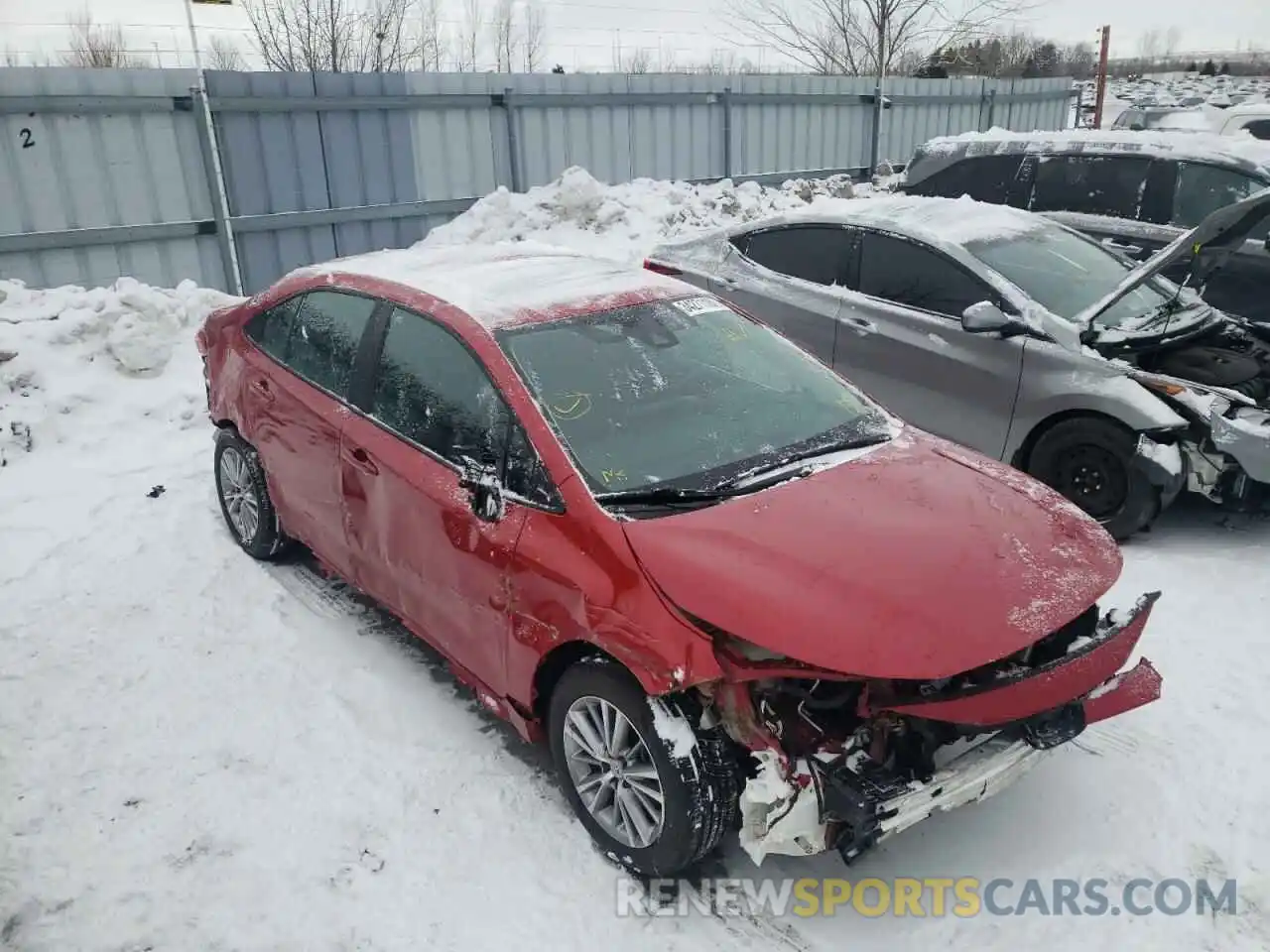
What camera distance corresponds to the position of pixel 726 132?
13602 mm

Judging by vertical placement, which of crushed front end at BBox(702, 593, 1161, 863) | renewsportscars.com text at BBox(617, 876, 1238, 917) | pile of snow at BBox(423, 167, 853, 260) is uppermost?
pile of snow at BBox(423, 167, 853, 260)

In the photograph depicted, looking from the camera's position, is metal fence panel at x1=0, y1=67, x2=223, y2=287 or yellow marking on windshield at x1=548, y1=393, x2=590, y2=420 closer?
yellow marking on windshield at x1=548, y1=393, x2=590, y2=420

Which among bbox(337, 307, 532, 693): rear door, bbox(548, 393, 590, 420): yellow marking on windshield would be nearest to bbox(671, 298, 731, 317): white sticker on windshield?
bbox(548, 393, 590, 420): yellow marking on windshield

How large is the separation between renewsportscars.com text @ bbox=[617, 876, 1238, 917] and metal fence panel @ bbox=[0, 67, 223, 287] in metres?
7.97

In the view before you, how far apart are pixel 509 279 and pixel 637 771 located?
83.1 inches

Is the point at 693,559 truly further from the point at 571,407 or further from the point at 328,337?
the point at 328,337

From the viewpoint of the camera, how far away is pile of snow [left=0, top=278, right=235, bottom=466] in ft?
21.0

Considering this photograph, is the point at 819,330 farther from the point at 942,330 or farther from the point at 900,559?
the point at 900,559

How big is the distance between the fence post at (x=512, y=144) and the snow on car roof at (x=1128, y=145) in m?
4.73

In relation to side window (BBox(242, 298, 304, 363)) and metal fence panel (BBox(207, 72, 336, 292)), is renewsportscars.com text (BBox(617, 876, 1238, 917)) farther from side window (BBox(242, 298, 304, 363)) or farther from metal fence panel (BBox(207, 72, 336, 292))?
metal fence panel (BBox(207, 72, 336, 292))

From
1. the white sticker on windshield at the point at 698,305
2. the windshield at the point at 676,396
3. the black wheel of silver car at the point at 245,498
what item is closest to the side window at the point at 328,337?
the black wheel of silver car at the point at 245,498

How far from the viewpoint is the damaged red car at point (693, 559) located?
2625mm

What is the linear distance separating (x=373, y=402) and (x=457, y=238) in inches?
276

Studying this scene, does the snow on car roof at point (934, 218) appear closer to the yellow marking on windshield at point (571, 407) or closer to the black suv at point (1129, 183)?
the black suv at point (1129, 183)
